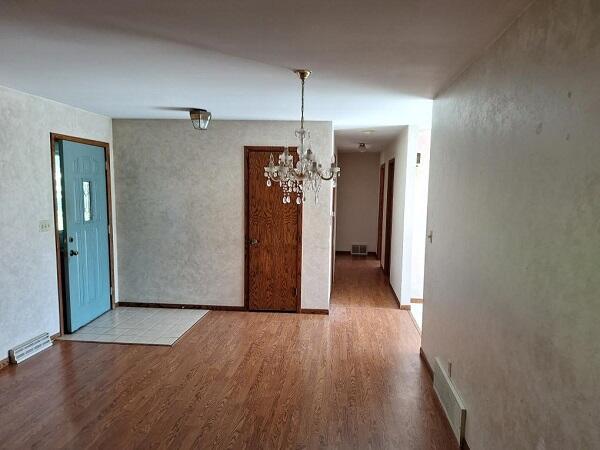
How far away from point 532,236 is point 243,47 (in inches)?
67.1

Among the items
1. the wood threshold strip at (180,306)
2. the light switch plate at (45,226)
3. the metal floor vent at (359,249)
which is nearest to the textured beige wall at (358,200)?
the metal floor vent at (359,249)

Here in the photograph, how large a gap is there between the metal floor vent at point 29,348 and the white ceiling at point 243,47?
7.26ft

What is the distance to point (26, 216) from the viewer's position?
3.52 meters

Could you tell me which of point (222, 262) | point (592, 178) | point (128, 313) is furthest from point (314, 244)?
point (592, 178)

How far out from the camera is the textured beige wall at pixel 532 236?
124cm

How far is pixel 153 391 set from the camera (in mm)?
2996

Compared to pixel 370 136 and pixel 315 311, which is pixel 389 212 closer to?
pixel 370 136

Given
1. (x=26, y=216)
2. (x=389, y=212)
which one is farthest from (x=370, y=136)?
(x=26, y=216)

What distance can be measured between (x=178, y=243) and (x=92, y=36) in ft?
10.3

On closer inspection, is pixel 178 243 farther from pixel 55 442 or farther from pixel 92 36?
pixel 92 36

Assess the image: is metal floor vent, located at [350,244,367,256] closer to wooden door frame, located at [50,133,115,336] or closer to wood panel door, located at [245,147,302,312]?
wood panel door, located at [245,147,302,312]

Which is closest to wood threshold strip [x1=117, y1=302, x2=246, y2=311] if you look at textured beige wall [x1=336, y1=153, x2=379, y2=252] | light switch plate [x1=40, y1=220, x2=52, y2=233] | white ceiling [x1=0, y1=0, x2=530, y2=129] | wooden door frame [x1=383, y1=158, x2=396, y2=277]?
light switch plate [x1=40, y1=220, x2=52, y2=233]

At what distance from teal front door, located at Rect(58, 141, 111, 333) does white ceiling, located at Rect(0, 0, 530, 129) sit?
846 millimetres

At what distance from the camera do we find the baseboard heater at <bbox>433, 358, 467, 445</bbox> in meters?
2.34
